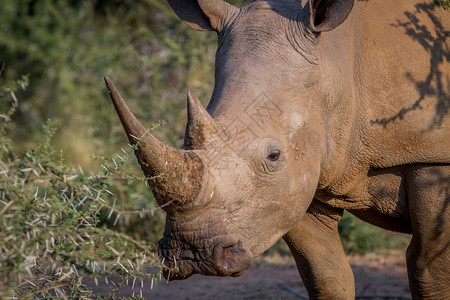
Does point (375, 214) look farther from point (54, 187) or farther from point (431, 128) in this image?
point (54, 187)

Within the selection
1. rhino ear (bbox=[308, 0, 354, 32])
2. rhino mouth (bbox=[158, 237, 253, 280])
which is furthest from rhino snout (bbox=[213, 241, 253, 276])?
rhino ear (bbox=[308, 0, 354, 32])

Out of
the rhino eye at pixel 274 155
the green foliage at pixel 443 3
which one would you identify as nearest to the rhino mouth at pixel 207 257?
the rhino eye at pixel 274 155

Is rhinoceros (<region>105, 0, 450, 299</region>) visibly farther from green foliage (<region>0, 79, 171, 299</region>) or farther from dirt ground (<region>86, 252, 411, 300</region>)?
dirt ground (<region>86, 252, 411, 300</region>)

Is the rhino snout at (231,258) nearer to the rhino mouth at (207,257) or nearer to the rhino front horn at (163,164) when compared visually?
the rhino mouth at (207,257)

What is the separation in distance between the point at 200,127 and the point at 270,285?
340 centimetres

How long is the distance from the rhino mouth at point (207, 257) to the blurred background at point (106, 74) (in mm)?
2768

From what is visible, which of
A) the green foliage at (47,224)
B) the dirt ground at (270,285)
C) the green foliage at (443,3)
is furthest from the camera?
the dirt ground at (270,285)

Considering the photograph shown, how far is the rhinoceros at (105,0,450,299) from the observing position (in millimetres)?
4367

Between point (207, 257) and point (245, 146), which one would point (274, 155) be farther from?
point (207, 257)

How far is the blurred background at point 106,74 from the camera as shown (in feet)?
30.7

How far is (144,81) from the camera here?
10.5m

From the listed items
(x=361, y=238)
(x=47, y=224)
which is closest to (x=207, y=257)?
(x=47, y=224)

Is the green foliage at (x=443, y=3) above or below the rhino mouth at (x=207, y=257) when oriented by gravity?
above

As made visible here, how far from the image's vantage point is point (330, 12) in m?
4.87
